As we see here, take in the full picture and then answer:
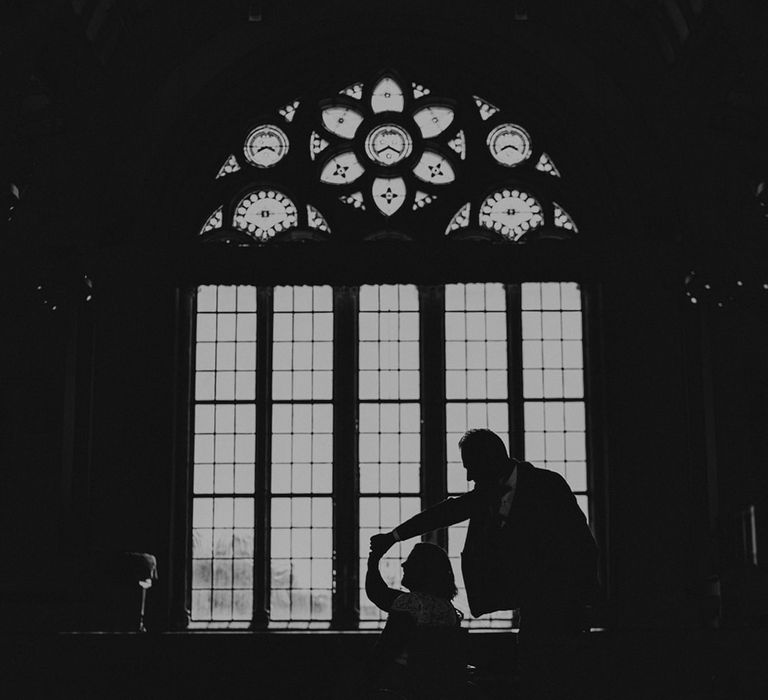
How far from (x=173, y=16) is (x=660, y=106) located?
4.99m

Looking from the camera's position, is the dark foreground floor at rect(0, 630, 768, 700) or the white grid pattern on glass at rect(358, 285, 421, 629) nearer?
the dark foreground floor at rect(0, 630, 768, 700)

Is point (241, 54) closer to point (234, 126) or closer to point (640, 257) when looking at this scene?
point (234, 126)

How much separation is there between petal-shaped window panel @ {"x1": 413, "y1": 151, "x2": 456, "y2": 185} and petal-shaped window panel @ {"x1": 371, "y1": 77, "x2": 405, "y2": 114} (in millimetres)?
604

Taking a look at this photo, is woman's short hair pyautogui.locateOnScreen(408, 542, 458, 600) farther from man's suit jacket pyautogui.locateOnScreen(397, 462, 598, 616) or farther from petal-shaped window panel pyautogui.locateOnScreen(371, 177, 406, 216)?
petal-shaped window panel pyautogui.locateOnScreen(371, 177, 406, 216)

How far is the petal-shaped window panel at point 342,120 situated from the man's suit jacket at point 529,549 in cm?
1076

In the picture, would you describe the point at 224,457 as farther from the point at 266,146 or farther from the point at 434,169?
the point at 434,169

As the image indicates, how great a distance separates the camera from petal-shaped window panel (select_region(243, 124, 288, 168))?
55.1 ft

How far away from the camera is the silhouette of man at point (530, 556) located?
20.8ft

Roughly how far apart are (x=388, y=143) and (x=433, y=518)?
10.6 meters

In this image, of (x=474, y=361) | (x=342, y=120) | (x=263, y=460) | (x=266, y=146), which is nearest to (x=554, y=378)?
(x=474, y=361)

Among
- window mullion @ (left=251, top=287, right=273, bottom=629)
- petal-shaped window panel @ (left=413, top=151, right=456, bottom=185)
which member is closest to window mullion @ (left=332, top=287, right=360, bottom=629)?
window mullion @ (left=251, top=287, right=273, bottom=629)

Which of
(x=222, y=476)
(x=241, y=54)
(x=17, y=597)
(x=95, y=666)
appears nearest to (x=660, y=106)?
(x=241, y=54)

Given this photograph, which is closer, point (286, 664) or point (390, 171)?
point (286, 664)

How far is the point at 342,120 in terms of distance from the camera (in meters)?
16.9
